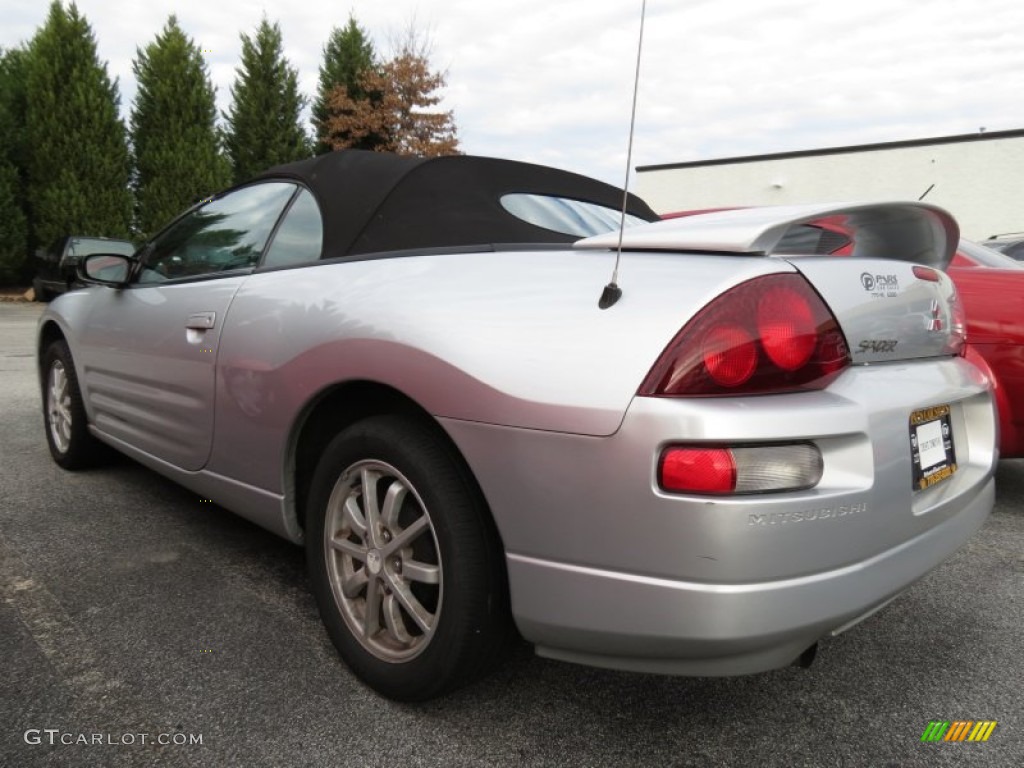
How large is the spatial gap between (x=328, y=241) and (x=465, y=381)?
933 millimetres

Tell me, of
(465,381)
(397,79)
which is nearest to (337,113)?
(397,79)

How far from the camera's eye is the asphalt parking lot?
167 cm

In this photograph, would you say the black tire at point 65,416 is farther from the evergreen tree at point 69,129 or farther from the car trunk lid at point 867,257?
the evergreen tree at point 69,129

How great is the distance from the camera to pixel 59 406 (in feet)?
12.6

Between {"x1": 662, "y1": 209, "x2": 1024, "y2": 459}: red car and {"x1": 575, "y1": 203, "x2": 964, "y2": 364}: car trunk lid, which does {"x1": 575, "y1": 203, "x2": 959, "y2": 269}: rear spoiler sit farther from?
{"x1": 662, "y1": 209, "x2": 1024, "y2": 459}: red car

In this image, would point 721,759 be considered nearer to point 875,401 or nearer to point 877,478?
point 877,478

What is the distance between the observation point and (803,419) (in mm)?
1398

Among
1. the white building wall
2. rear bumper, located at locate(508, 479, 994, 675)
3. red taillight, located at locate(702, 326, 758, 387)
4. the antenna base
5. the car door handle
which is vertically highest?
the white building wall

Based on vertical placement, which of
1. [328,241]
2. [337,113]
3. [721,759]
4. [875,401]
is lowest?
[721,759]

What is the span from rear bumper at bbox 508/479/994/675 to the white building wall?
19.5m

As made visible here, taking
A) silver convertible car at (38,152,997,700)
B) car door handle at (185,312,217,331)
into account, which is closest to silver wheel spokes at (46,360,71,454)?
car door handle at (185,312,217,331)

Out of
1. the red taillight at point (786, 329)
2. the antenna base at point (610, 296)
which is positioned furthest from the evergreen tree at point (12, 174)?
the red taillight at point (786, 329)

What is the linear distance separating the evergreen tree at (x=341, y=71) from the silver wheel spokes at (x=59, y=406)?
71.4 feet

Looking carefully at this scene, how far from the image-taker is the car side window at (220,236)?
8.57 feet
